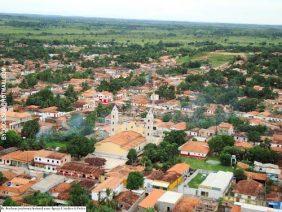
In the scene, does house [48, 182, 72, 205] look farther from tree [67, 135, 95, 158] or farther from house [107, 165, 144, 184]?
tree [67, 135, 95, 158]

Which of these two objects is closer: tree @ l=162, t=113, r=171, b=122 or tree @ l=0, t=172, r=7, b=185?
tree @ l=0, t=172, r=7, b=185

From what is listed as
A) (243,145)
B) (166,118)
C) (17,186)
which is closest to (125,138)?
(243,145)

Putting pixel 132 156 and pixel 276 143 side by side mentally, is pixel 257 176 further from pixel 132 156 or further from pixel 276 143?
pixel 276 143

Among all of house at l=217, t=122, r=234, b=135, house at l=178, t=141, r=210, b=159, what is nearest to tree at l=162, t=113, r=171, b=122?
house at l=217, t=122, r=234, b=135

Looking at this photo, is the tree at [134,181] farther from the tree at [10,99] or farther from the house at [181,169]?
the tree at [10,99]

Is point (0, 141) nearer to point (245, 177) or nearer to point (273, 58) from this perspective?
point (245, 177)

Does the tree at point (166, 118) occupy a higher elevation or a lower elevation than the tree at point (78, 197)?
lower

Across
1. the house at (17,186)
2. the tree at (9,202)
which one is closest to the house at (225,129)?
the house at (17,186)
